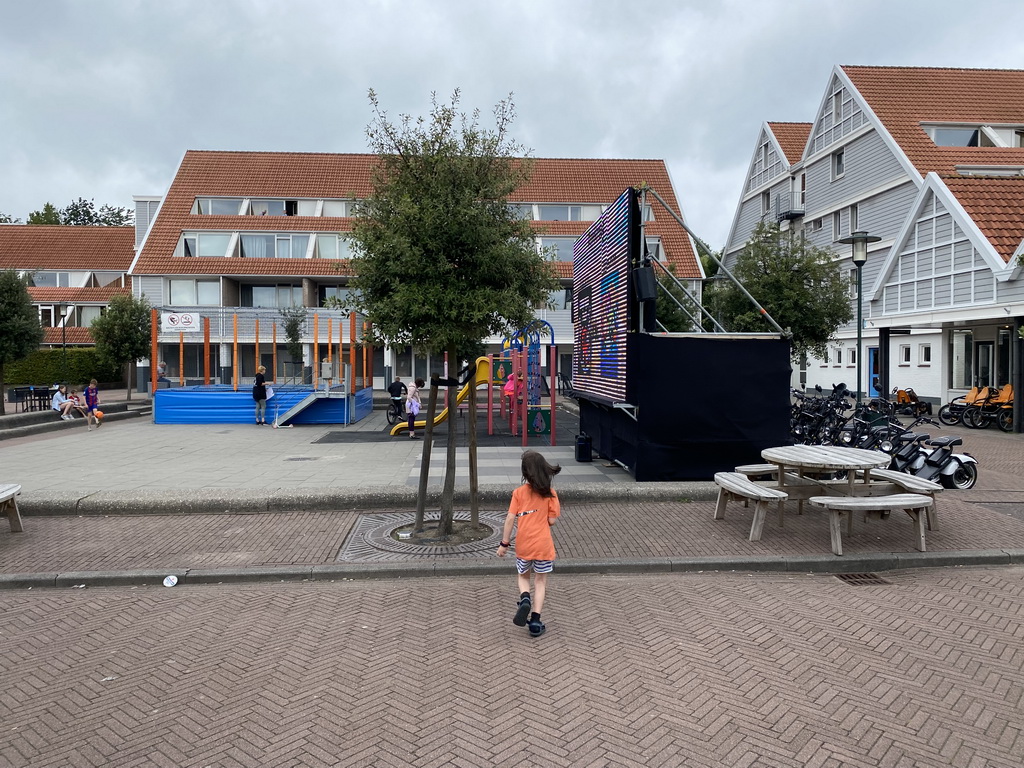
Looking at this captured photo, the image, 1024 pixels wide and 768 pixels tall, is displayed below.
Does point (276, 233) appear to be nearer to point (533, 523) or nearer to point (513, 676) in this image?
point (533, 523)

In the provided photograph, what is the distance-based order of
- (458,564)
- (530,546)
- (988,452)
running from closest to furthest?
1. (530,546)
2. (458,564)
3. (988,452)

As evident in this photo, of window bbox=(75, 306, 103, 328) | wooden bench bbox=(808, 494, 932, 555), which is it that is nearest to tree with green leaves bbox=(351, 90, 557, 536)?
wooden bench bbox=(808, 494, 932, 555)

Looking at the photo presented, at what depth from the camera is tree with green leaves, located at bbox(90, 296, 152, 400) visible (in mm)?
31328

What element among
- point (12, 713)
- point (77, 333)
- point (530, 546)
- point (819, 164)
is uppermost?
point (819, 164)

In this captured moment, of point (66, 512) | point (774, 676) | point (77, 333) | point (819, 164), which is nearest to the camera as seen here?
point (774, 676)

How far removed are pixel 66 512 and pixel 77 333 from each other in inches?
1605

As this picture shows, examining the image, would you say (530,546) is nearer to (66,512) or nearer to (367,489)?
(367,489)

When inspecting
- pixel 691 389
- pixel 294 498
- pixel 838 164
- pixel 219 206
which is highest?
pixel 838 164

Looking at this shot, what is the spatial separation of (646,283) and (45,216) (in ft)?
249

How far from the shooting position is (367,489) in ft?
30.6

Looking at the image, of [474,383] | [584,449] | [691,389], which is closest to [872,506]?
[691,389]

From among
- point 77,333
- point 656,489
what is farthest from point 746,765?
point 77,333

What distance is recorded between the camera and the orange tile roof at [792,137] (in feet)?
133

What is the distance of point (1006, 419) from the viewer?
18.9 meters
